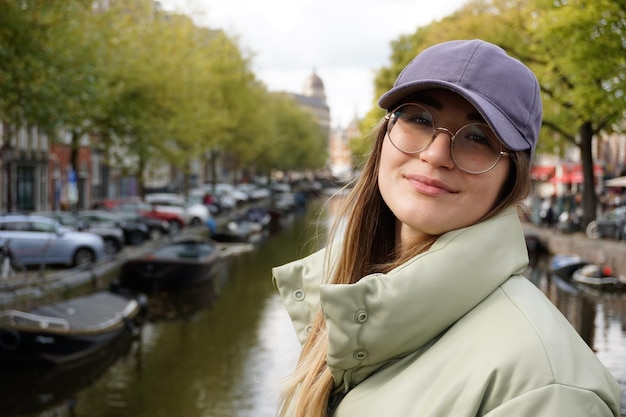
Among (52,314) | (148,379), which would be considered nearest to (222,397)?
(148,379)

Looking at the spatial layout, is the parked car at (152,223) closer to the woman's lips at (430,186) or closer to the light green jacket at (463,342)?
the woman's lips at (430,186)

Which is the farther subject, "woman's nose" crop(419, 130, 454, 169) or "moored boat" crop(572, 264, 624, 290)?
"moored boat" crop(572, 264, 624, 290)

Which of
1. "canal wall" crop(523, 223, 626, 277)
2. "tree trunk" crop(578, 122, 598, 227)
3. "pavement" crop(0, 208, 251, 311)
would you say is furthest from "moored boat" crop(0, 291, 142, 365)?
"tree trunk" crop(578, 122, 598, 227)

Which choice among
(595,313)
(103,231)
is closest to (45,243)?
(103,231)

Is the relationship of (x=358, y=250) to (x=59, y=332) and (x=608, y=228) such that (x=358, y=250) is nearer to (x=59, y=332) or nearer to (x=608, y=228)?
(x=59, y=332)

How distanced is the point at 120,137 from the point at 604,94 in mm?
19270

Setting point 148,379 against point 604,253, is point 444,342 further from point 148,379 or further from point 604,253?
point 604,253

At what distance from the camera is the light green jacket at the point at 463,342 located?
1403 mm

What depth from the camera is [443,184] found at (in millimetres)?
1805

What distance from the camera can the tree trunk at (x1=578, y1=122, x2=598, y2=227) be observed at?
28.8 meters

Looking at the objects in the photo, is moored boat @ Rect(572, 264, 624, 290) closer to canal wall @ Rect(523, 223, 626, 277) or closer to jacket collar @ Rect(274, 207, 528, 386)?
canal wall @ Rect(523, 223, 626, 277)

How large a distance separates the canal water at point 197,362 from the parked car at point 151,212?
1296 centimetres

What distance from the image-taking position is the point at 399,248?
2.05 metres

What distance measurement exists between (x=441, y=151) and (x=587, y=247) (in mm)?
27580
